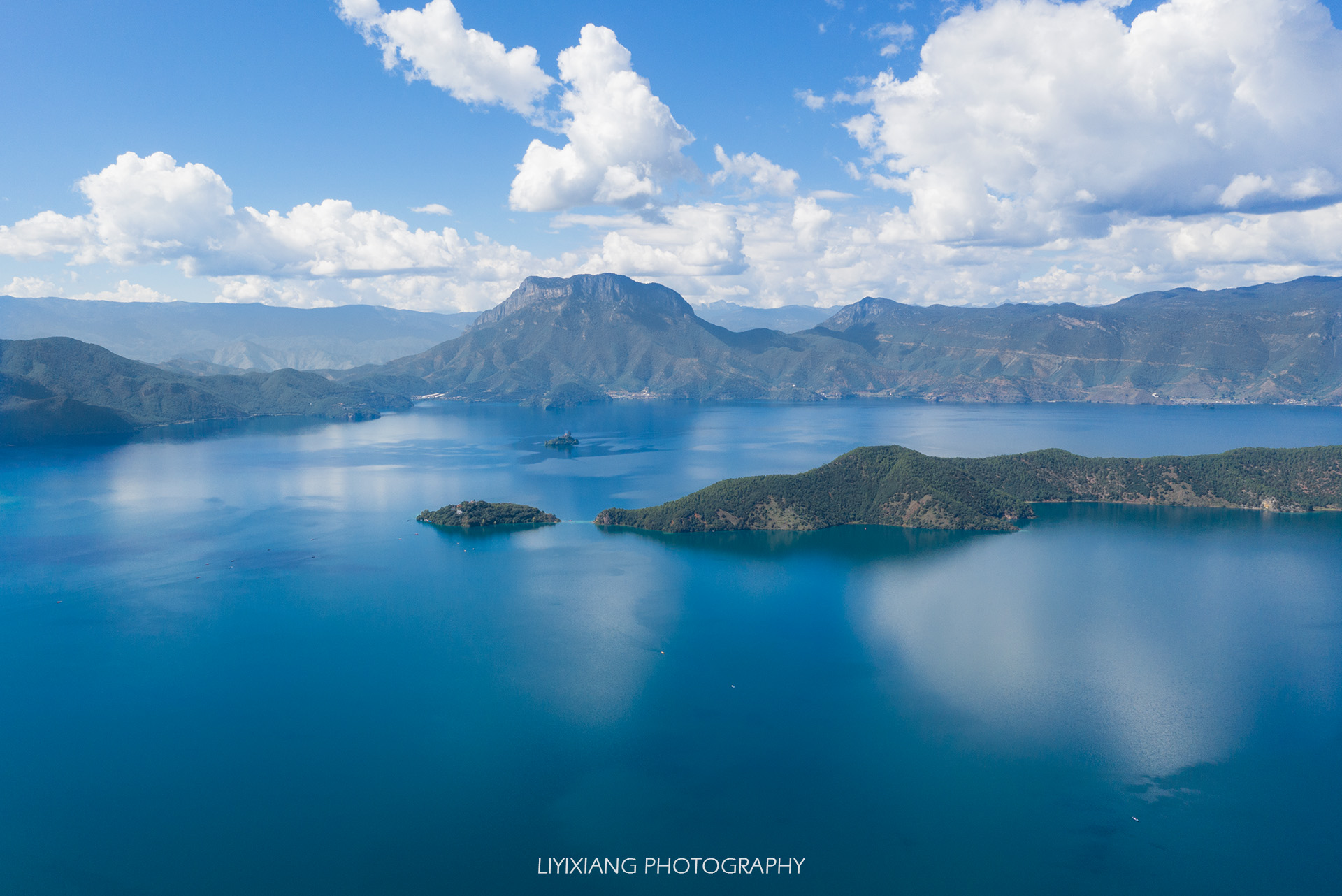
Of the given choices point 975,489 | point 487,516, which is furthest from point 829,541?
point 487,516

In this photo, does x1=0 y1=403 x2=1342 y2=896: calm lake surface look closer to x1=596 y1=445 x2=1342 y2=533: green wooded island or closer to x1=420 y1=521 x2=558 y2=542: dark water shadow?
x1=420 y1=521 x2=558 y2=542: dark water shadow

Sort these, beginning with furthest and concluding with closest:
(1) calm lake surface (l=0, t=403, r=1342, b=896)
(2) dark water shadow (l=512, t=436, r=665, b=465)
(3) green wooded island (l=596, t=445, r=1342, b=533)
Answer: (2) dark water shadow (l=512, t=436, r=665, b=465), (3) green wooded island (l=596, t=445, r=1342, b=533), (1) calm lake surface (l=0, t=403, r=1342, b=896)

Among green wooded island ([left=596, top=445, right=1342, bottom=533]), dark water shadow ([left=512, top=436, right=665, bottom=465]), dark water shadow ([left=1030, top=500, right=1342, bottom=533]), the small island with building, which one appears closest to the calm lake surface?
dark water shadow ([left=1030, top=500, right=1342, bottom=533])

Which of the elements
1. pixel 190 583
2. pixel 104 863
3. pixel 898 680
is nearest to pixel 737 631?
pixel 898 680

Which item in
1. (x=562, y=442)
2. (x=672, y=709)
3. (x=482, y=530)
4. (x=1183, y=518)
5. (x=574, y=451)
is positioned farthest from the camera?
(x=562, y=442)

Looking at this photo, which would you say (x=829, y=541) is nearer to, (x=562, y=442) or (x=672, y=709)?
(x=672, y=709)

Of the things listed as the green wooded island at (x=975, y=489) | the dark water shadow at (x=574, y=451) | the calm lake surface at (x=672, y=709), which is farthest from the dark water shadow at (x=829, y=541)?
the dark water shadow at (x=574, y=451)
